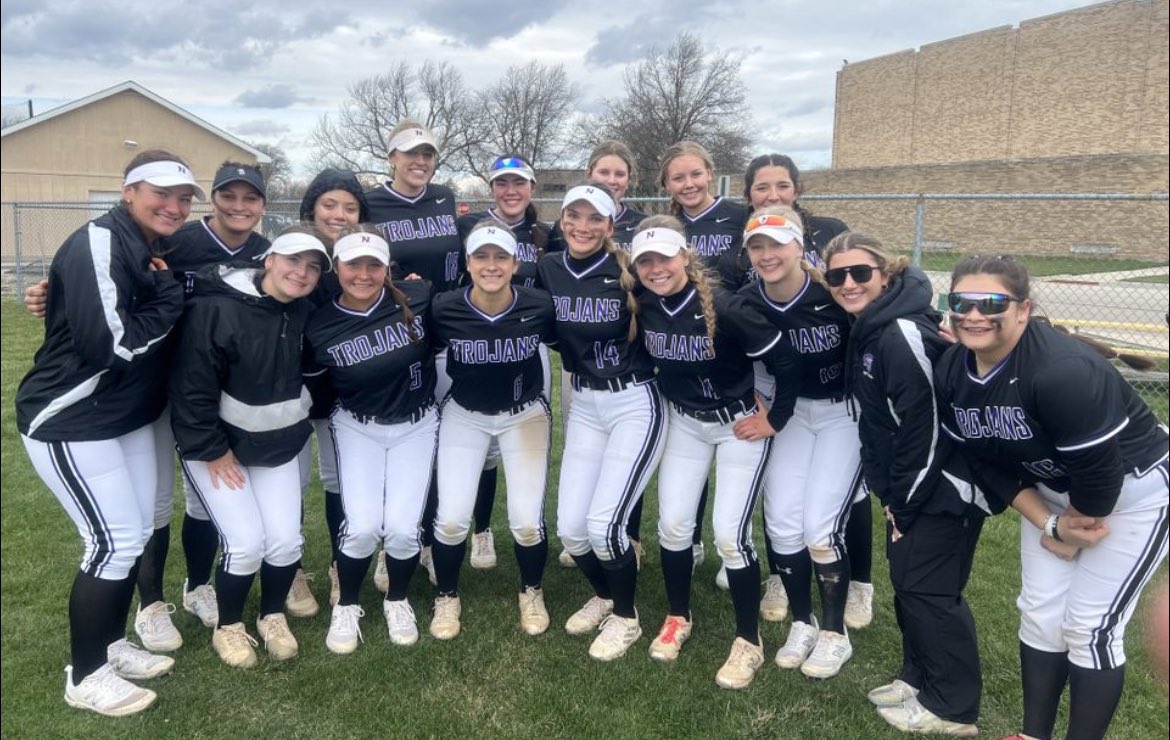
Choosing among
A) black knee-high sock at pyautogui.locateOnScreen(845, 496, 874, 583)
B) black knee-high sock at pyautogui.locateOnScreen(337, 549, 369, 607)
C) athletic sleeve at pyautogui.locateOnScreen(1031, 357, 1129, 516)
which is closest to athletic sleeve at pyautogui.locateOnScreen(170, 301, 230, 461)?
black knee-high sock at pyautogui.locateOnScreen(337, 549, 369, 607)

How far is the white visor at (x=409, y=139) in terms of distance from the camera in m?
4.23

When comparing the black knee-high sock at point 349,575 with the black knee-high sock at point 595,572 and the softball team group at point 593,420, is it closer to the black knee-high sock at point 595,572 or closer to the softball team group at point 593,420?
the softball team group at point 593,420

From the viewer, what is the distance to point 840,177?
29188mm

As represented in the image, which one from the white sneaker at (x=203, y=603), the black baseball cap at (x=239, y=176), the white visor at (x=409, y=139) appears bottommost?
the white sneaker at (x=203, y=603)

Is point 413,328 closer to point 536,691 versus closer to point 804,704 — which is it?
point 536,691

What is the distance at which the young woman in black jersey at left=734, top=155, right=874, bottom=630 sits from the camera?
389 cm

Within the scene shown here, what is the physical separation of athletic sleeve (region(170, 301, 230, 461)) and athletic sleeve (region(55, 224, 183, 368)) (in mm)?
169

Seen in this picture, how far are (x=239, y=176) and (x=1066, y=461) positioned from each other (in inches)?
135

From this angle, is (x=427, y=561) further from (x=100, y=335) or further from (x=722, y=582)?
(x=100, y=335)

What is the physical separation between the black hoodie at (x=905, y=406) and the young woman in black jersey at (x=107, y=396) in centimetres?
277

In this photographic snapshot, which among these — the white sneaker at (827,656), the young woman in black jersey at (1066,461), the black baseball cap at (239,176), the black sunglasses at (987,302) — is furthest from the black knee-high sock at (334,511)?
the black sunglasses at (987,302)

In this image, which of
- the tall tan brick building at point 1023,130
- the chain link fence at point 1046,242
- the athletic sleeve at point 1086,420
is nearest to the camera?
the athletic sleeve at point 1086,420

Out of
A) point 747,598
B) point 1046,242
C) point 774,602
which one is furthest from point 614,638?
point 1046,242

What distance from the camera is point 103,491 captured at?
10.2ft
